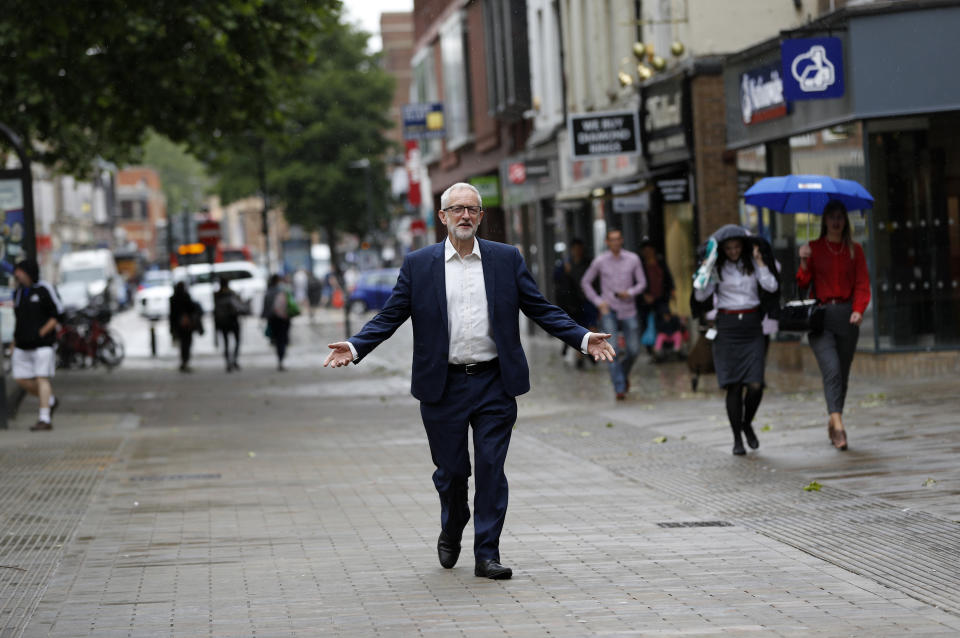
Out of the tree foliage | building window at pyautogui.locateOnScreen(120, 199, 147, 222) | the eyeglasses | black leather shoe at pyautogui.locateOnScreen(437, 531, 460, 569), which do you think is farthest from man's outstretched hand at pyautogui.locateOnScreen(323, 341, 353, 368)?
building window at pyautogui.locateOnScreen(120, 199, 147, 222)

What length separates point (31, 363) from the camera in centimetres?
1727

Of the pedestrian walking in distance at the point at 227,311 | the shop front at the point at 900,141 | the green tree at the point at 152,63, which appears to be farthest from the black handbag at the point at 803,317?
the pedestrian walking in distance at the point at 227,311

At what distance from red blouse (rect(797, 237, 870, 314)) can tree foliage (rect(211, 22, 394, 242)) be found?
63.2 m

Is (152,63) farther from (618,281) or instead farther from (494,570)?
(494,570)

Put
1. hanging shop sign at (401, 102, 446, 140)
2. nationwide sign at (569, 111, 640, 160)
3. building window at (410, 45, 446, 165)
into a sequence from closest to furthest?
nationwide sign at (569, 111, 640, 160), hanging shop sign at (401, 102, 446, 140), building window at (410, 45, 446, 165)

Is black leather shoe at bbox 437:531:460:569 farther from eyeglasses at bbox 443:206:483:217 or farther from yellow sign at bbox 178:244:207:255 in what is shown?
yellow sign at bbox 178:244:207:255

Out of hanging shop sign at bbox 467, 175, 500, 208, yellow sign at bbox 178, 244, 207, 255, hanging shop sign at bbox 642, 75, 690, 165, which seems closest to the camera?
hanging shop sign at bbox 642, 75, 690, 165

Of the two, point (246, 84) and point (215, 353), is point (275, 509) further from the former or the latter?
point (215, 353)

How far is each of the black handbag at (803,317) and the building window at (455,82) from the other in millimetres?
32828

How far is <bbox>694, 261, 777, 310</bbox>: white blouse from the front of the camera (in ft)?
42.0

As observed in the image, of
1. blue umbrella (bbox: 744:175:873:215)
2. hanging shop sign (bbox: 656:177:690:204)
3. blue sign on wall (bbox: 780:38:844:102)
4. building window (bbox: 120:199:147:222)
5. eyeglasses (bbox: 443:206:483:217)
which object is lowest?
eyeglasses (bbox: 443:206:483:217)

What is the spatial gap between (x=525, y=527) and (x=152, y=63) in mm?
15476

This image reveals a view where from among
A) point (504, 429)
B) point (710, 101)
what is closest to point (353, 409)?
point (710, 101)

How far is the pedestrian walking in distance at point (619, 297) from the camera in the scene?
18.4 metres
